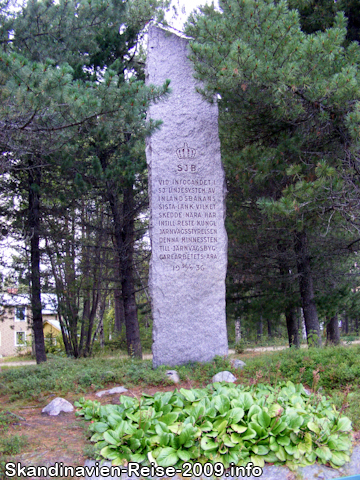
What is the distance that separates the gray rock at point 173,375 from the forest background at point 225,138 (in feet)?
7.48

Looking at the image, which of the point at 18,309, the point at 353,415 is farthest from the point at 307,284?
the point at 18,309

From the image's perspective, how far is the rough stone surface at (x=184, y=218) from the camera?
650 centimetres

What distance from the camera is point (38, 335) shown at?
31.9 ft

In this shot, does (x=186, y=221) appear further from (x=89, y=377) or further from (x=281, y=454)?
(x=281, y=454)

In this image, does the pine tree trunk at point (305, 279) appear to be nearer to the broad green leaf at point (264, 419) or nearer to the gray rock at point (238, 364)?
the gray rock at point (238, 364)

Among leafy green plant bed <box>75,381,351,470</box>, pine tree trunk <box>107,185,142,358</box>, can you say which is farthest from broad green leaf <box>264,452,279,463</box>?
pine tree trunk <box>107,185,142,358</box>

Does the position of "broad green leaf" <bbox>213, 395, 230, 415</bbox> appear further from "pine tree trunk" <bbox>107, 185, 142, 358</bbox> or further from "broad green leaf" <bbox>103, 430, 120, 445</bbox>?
"pine tree trunk" <bbox>107, 185, 142, 358</bbox>

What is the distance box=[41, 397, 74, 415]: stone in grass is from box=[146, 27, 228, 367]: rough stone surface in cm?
185

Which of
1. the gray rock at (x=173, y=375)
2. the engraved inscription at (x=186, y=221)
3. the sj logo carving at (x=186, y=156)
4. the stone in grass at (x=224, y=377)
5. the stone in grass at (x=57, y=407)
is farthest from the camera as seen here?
the sj logo carving at (x=186, y=156)

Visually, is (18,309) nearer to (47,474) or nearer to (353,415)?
(47,474)

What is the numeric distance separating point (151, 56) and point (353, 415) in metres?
5.85

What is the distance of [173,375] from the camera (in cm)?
581

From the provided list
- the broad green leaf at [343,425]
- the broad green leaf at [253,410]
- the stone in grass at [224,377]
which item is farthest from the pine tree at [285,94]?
the broad green leaf at [253,410]

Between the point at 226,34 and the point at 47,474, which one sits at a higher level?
the point at 226,34
